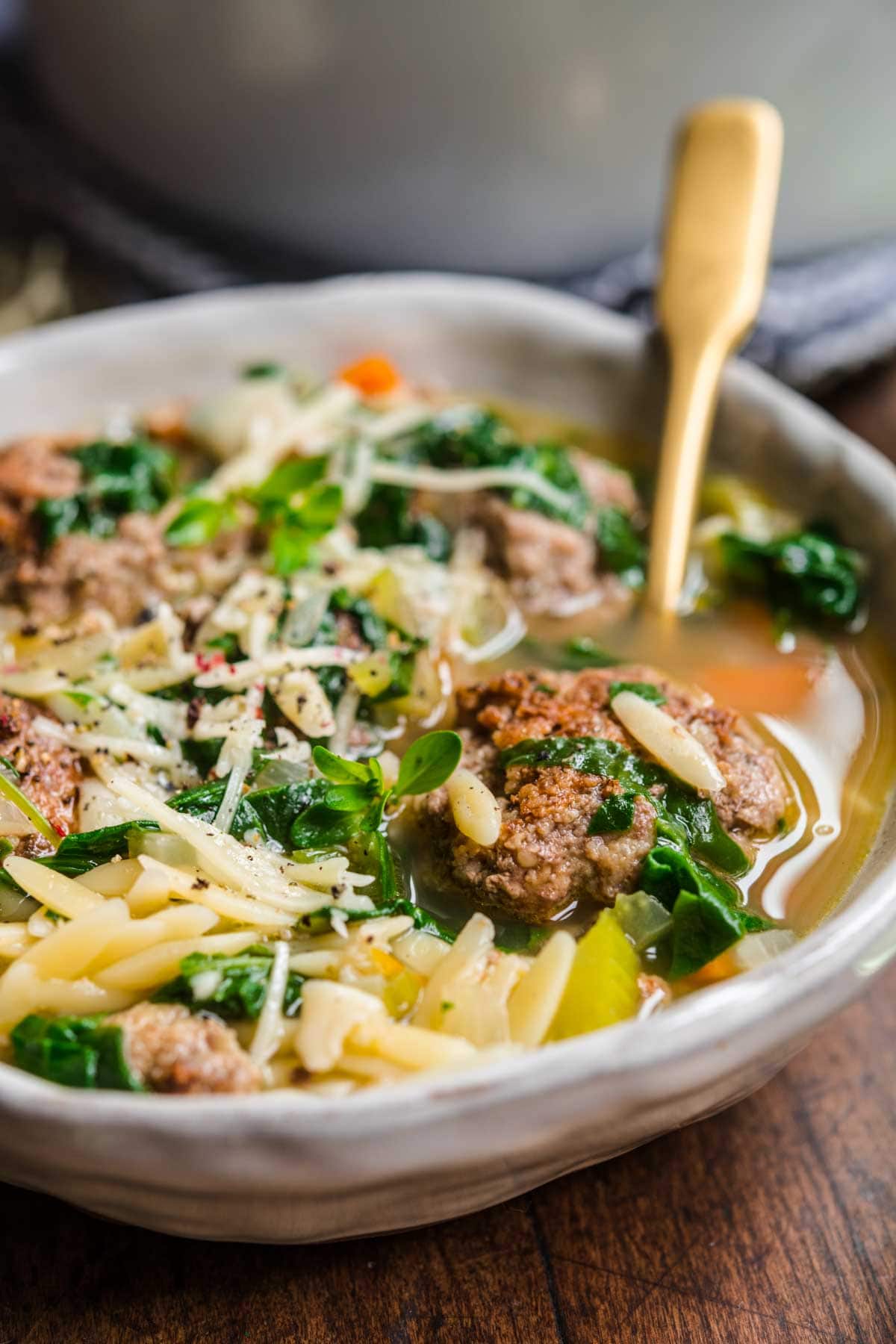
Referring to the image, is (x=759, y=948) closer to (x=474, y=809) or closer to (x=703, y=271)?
(x=474, y=809)

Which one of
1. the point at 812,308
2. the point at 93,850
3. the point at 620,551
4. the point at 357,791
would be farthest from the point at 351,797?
the point at 812,308

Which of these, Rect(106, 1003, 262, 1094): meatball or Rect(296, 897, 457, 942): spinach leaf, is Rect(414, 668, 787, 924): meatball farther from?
Rect(106, 1003, 262, 1094): meatball

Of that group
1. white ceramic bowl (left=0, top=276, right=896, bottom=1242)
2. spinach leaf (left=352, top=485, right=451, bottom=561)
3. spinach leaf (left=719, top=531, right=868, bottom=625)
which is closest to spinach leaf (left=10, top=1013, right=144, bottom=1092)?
white ceramic bowl (left=0, top=276, right=896, bottom=1242)

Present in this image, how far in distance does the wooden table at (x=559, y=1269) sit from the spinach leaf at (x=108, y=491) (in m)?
1.92

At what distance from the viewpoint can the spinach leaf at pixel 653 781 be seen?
9.23 feet

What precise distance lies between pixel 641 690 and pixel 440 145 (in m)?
2.77

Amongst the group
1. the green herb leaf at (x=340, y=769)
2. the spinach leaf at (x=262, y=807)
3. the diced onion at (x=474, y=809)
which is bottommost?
the spinach leaf at (x=262, y=807)

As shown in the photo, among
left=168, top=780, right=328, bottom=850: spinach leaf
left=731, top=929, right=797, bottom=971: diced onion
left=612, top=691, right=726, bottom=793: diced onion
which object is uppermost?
left=612, top=691, right=726, bottom=793: diced onion

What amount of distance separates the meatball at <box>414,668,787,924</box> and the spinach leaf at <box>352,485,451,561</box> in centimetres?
76

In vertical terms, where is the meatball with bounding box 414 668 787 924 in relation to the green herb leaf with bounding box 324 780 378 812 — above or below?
above

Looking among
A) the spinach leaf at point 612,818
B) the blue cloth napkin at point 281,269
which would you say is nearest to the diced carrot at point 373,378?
the blue cloth napkin at point 281,269

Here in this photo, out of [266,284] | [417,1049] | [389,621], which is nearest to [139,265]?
[266,284]

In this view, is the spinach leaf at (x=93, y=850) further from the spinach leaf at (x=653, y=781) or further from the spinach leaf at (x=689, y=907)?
the spinach leaf at (x=689, y=907)

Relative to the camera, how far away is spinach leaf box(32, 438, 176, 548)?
12.1 feet
